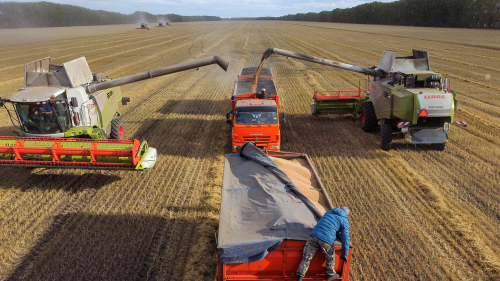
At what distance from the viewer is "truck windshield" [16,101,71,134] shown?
33.7 feet

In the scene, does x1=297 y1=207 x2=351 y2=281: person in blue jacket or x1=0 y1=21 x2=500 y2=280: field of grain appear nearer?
x1=297 y1=207 x2=351 y2=281: person in blue jacket

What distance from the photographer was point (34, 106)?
1027 centimetres

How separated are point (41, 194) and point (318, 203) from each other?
766 cm

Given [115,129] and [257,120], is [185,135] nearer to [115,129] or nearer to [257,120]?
[115,129]

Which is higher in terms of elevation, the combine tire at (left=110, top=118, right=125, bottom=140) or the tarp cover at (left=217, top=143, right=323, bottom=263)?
the tarp cover at (left=217, top=143, right=323, bottom=263)

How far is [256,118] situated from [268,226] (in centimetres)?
680

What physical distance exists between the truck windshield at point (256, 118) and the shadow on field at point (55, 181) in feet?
14.0

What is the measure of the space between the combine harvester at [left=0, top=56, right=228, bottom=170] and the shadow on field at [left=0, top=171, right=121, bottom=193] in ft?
2.68

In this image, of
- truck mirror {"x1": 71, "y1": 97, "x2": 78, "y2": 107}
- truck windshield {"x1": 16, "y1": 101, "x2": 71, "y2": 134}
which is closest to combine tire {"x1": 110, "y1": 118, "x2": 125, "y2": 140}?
truck windshield {"x1": 16, "y1": 101, "x2": 71, "y2": 134}

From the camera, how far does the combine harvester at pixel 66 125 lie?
970cm

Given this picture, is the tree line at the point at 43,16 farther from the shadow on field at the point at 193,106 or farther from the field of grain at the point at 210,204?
the field of grain at the point at 210,204

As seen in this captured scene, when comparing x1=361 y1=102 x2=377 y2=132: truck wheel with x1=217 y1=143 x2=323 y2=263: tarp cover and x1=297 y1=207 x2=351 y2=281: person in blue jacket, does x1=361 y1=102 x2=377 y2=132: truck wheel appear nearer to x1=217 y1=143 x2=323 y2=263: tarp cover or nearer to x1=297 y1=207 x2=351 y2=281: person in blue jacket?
x1=217 y1=143 x2=323 y2=263: tarp cover

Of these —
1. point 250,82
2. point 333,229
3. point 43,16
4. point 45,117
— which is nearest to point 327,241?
point 333,229

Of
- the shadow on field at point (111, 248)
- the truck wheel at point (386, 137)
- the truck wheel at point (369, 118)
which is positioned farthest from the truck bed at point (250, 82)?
the shadow on field at point (111, 248)
